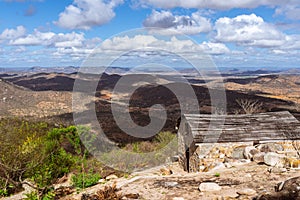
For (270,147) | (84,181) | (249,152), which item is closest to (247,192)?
(249,152)

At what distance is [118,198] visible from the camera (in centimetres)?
823

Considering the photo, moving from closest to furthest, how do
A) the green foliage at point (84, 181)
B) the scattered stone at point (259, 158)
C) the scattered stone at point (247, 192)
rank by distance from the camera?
the scattered stone at point (247, 192) → the scattered stone at point (259, 158) → the green foliage at point (84, 181)

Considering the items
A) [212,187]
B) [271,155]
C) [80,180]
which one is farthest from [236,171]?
[80,180]

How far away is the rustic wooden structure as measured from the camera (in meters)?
13.5

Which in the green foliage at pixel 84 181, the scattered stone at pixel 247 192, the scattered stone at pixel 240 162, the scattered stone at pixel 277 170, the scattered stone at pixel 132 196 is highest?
the scattered stone at pixel 247 192

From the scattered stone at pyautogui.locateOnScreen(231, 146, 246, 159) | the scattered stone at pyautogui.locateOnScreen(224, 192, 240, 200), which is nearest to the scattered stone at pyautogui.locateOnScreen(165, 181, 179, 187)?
the scattered stone at pyautogui.locateOnScreen(224, 192, 240, 200)

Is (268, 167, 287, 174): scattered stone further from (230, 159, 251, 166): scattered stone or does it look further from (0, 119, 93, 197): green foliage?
(0, 119, 93, 197): green foliage

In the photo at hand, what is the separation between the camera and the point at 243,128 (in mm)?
14234

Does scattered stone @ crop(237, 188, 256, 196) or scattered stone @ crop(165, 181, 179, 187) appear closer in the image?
scattered stone @ crop(237, 188, 256, 196)

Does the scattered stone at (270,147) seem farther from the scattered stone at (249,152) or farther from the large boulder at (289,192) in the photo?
the large boulder at (289,192)

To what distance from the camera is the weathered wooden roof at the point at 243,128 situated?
1352 centimetres

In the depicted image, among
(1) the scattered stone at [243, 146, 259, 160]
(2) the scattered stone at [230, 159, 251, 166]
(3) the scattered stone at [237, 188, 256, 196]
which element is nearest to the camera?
(3) the scattered stone at [237, 188, 256, 196]

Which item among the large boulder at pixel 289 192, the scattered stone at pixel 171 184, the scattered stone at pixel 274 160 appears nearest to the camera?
the large boulder at pixel 289 192

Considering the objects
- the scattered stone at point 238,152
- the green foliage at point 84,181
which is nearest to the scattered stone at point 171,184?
the green foliage at point 84,181
